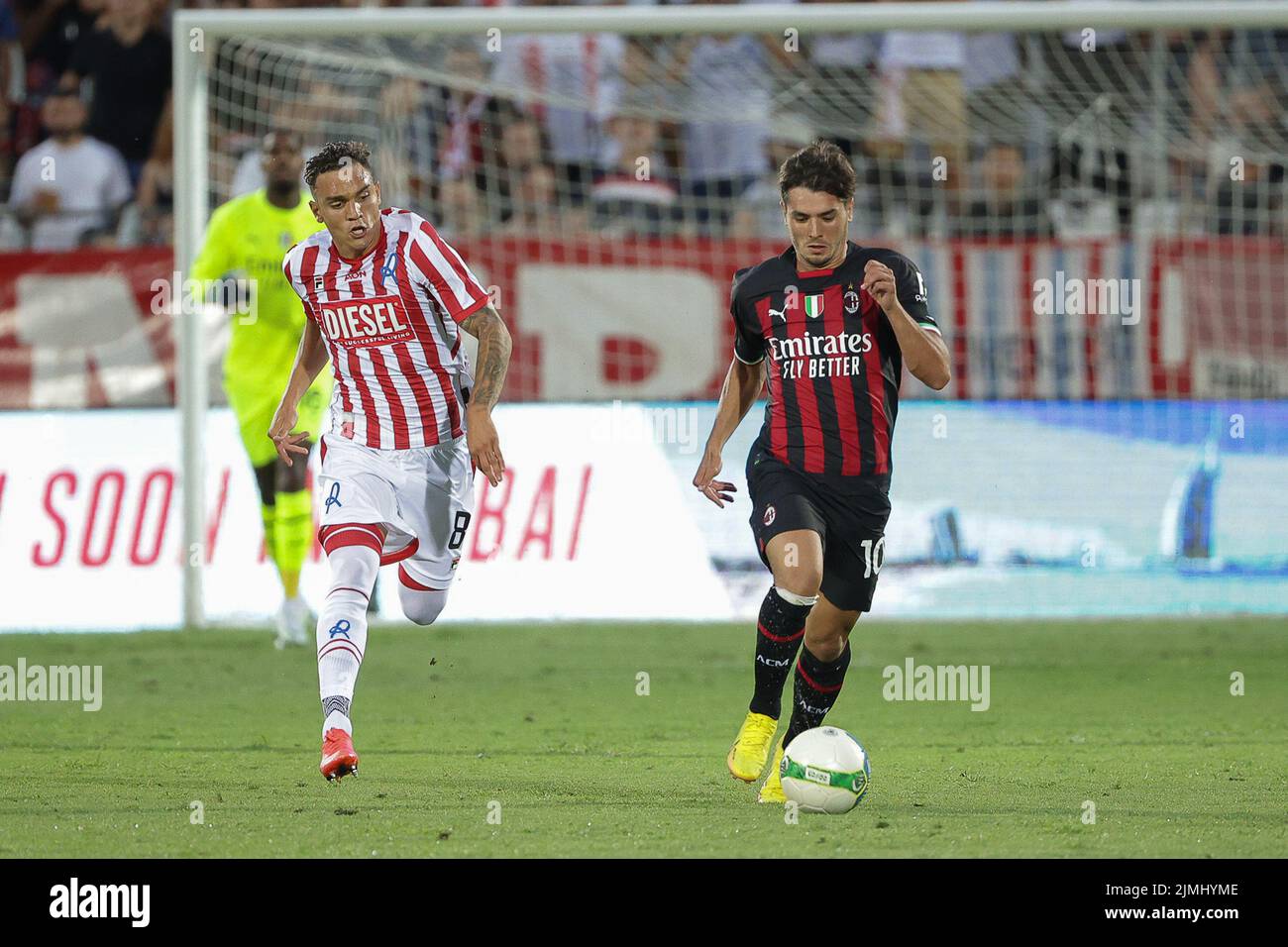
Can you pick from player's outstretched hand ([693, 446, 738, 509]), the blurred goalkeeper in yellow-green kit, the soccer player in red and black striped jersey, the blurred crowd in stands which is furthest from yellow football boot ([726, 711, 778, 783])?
the blurred crowd in stands

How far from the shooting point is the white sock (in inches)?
227

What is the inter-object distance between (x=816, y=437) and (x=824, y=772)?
1.09 metres

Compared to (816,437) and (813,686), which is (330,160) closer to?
(816,437)

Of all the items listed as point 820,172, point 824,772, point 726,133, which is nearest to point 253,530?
point 726,133

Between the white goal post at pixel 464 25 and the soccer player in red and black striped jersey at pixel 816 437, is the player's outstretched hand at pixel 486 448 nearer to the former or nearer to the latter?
the soccer player in red and black striped jersey at pixel 816 437

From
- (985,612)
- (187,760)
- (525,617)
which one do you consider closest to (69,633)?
(525,617)

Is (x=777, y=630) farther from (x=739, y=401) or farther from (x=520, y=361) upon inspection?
(x=520, y=361)

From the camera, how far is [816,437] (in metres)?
5.95

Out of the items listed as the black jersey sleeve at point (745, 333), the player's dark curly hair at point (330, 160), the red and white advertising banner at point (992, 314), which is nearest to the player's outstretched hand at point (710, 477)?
the black jersey sleeve at point (745, 333)

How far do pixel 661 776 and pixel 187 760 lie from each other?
1666mm

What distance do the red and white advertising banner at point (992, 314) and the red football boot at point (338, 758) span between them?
259 inches

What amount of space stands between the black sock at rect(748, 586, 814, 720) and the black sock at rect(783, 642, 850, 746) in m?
0.10

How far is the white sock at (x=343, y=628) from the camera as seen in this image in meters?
5.77

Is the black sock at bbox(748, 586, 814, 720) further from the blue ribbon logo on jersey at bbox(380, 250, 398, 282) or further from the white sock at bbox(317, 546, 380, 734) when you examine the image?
the blue ribbon logo on jersey at bbox(380, 250, 398, 282)
